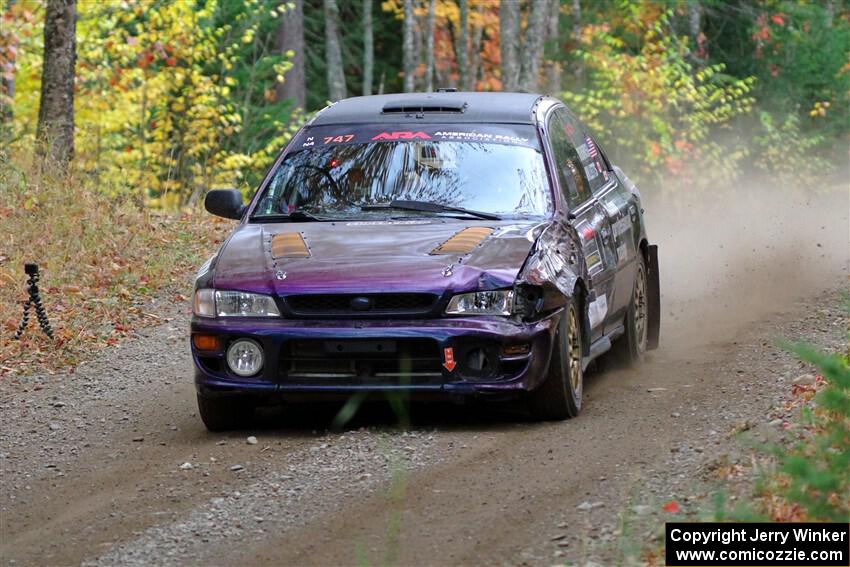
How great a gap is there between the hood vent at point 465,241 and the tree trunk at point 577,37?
2361 cm

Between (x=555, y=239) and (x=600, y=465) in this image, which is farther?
(x=555, y=239)

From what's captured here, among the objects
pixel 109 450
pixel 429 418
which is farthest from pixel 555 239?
pixel 109 450

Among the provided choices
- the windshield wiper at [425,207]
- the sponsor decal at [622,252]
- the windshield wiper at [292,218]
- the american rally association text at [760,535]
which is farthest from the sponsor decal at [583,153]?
the american rally association text at [760,535]

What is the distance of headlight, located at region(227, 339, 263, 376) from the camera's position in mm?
8148

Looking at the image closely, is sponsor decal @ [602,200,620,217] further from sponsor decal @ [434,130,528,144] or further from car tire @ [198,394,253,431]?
car tire @ [198,394,253,431]

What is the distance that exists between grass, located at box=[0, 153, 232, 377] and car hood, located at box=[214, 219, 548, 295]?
3286 mm

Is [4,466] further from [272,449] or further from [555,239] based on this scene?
[555,239]

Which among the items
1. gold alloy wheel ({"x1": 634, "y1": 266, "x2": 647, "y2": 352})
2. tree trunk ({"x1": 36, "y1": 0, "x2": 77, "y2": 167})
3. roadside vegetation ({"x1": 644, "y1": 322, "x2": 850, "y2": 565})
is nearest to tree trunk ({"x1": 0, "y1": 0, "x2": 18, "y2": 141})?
tree trunk ({"x1": 36, "y1": 0, "x2": 77, "y2": 167})

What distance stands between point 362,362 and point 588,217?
212cm

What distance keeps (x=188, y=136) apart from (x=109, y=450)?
15.8 meters

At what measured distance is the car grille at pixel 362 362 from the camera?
7953 mm

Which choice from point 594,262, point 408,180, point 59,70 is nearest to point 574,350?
point 594,262

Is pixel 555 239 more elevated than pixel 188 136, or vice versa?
pixel 555 239

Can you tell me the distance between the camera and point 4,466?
8.20 meters
